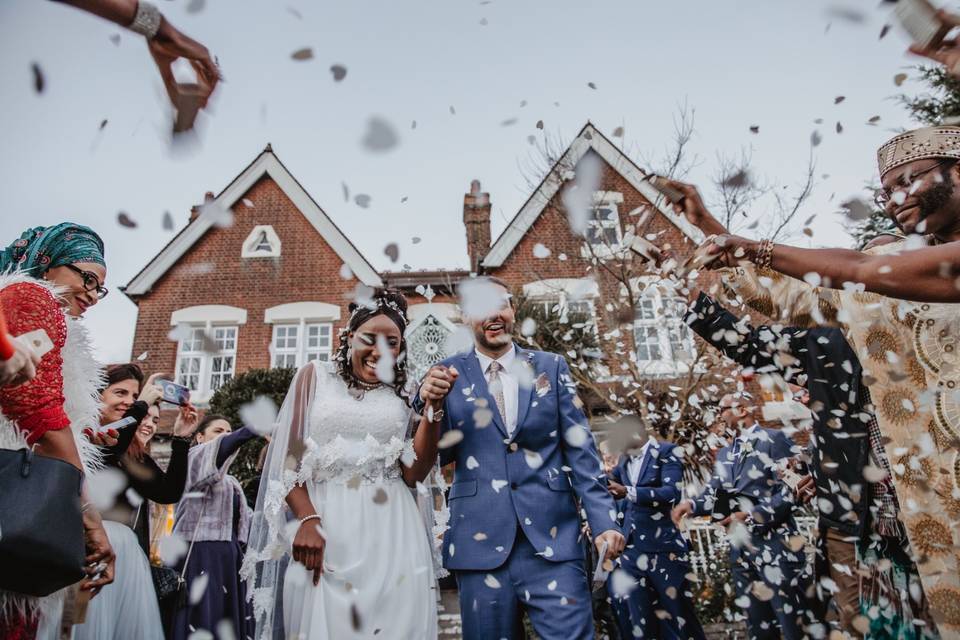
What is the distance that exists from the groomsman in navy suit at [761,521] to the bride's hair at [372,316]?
3587mm

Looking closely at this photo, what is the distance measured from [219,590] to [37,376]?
11.9ft

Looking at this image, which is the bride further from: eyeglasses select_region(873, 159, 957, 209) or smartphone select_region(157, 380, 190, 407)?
eyeglasses select_region(873, 159, 957, 209)

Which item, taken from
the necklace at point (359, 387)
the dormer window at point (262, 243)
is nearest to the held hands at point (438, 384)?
the necklace at point (359, 387)

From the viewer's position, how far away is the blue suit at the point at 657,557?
5.49 meters

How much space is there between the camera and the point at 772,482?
6.05 meters

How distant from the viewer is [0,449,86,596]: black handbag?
1725mm

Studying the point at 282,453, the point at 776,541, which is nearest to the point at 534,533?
the point at 282,453

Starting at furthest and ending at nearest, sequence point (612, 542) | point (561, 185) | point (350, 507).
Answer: point (561, 185), point (350, 507), point (612, 542)

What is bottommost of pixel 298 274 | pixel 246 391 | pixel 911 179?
pixel 911 179

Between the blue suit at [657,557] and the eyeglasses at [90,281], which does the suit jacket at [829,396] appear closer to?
the blue suit at [657,557]

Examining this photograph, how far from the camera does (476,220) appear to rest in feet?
58.7

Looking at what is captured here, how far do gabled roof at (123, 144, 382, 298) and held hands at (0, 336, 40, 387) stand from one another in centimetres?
1417

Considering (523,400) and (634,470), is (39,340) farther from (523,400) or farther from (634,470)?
(634,470)

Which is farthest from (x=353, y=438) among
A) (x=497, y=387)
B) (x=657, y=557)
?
(x=657, y=557)
